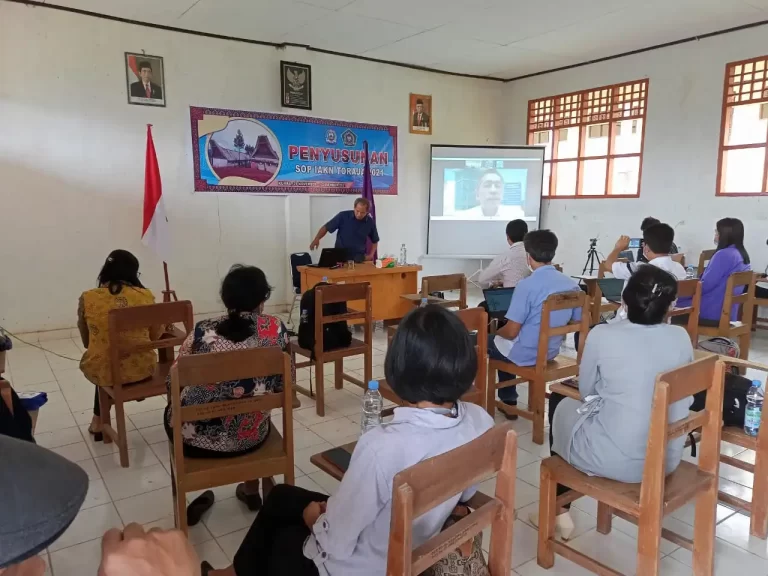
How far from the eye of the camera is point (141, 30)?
5254 millimetres

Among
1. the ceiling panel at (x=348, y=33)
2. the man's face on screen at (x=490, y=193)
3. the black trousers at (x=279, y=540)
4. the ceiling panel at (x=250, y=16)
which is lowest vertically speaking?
the black trousers at (x=279, y=540)

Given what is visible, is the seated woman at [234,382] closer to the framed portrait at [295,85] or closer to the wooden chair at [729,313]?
the wooden chair at [729,313]

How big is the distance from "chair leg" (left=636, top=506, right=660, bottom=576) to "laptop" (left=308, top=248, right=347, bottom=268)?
3.63 metres

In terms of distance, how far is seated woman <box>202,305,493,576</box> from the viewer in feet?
3.77

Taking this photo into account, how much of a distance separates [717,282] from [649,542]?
3055 mm

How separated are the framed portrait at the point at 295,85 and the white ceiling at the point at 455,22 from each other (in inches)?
10.7

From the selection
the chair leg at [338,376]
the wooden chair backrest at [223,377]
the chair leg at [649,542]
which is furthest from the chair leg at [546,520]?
the chair leg at [338,376]

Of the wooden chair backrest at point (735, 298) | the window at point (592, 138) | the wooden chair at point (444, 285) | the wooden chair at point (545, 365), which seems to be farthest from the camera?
the window at point (592, 138)

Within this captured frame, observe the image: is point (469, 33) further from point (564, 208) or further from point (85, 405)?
point (85, 405)

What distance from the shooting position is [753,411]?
2.11 meters

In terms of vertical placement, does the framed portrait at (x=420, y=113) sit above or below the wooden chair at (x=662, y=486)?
above

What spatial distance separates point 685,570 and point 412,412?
1.41 meters

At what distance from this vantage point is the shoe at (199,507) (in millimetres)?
2193

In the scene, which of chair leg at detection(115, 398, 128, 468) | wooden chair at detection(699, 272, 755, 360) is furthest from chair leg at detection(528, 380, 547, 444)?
chair leg at detection(115, 398, 128, 468)
